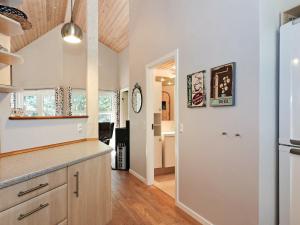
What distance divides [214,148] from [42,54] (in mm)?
6857

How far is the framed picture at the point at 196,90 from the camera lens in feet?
7.79

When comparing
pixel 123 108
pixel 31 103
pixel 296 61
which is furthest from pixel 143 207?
pixel 31 103

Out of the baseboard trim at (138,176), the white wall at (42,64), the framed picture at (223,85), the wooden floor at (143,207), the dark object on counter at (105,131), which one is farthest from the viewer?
the white wall at (42,64)

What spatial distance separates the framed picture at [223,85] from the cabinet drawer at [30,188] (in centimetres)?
153

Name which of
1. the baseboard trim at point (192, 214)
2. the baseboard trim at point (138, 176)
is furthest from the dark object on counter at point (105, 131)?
the baseboard trim at point (192, 214)

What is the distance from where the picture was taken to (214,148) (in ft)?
7.30

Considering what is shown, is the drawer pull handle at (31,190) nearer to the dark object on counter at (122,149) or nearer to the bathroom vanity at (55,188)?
A: the bathroom vanity at (55,188)

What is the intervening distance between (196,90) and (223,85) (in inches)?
17.1

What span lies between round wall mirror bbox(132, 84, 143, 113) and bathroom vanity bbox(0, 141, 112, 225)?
1924mm

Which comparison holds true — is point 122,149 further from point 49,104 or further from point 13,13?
point 49,104

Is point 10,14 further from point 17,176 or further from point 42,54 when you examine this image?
point 42,54

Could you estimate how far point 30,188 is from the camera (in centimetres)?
133

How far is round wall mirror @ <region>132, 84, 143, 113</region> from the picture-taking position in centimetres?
404

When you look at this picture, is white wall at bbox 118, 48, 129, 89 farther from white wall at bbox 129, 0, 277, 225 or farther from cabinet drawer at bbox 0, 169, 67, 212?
cabinet drawer at bbox 0, 169, 67, 212
